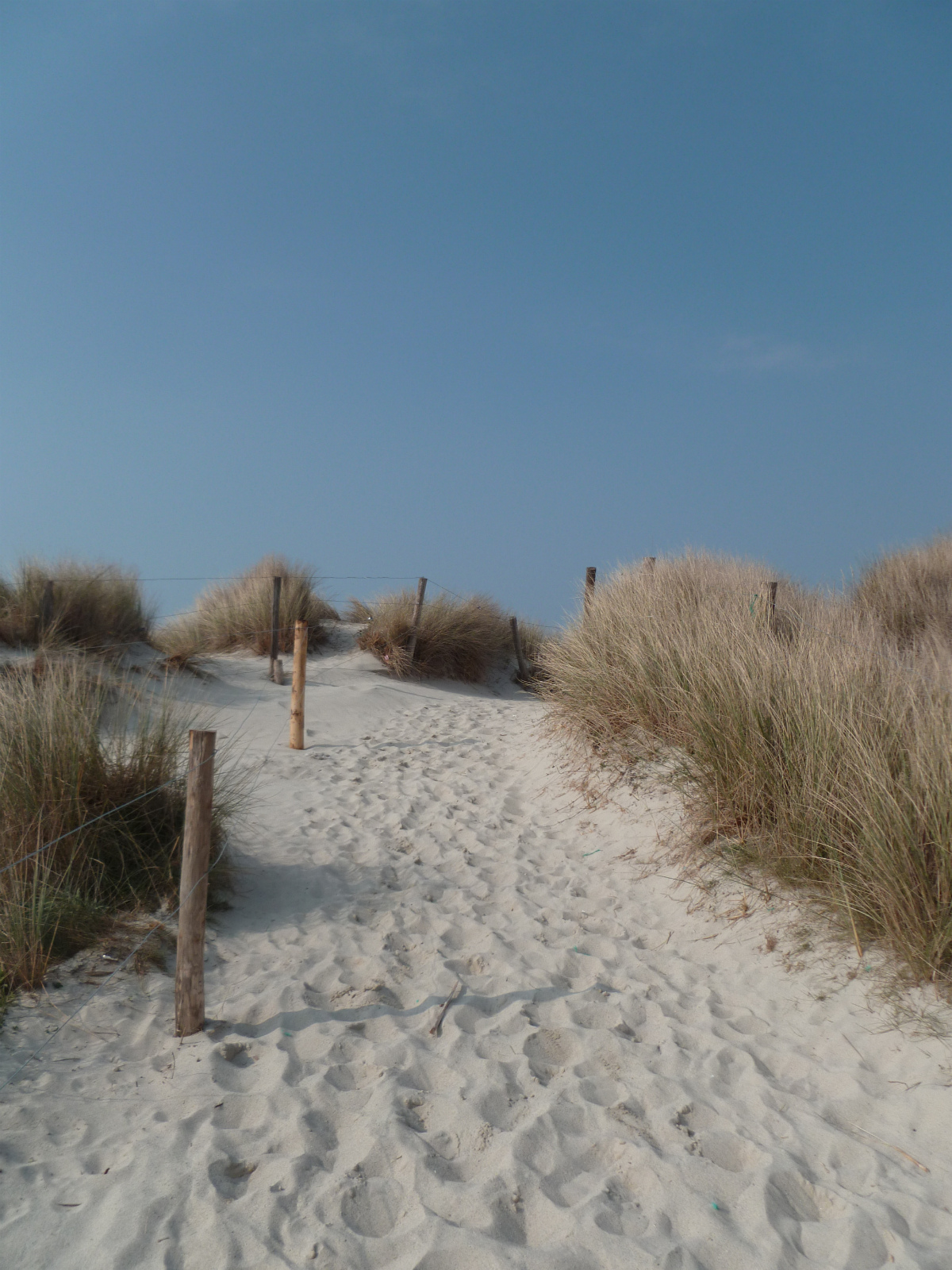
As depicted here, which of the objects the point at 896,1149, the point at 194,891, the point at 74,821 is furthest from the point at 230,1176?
the point at 896,1149

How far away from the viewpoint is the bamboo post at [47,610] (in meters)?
9.81

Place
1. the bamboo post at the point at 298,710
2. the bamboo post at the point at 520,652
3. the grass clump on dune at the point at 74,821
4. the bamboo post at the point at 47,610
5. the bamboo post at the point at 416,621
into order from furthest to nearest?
the bamboo post at the point at 520,652, the bamboo post at the point at 416,621, the bamboo post at the point at 47,610, the bamboo post at the point at 298,710, the grass clump on dune at the point at 74,821

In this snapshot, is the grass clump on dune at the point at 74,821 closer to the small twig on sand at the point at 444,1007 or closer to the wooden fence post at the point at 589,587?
the small twig on sand at the point at 444,1007

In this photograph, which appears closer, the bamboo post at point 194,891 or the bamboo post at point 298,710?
the bamboo post at point 194,891

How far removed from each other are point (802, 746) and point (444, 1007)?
2476 millimetres

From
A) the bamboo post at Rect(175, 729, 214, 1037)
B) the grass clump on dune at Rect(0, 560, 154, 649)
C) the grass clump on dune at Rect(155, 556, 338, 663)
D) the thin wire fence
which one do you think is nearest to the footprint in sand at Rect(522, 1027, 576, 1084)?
the bamboo post at Rect(175, 729, 214, 1037)

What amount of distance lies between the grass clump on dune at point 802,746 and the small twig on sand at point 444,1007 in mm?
1821

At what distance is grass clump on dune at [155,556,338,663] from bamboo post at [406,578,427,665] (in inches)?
72.4

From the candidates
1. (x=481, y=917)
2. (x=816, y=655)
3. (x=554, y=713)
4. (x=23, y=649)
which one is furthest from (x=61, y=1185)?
(x=23, y=649)

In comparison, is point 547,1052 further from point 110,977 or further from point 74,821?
point 74,821

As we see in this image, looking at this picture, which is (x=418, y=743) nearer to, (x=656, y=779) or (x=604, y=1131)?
(x=656, y=779)

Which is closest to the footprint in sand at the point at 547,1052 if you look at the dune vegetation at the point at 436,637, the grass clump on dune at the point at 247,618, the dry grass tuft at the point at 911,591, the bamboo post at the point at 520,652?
the dry grass tuft at the point at 911,591

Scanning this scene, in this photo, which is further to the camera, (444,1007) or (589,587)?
(589,587)

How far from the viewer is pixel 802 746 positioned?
4555 millimetres
